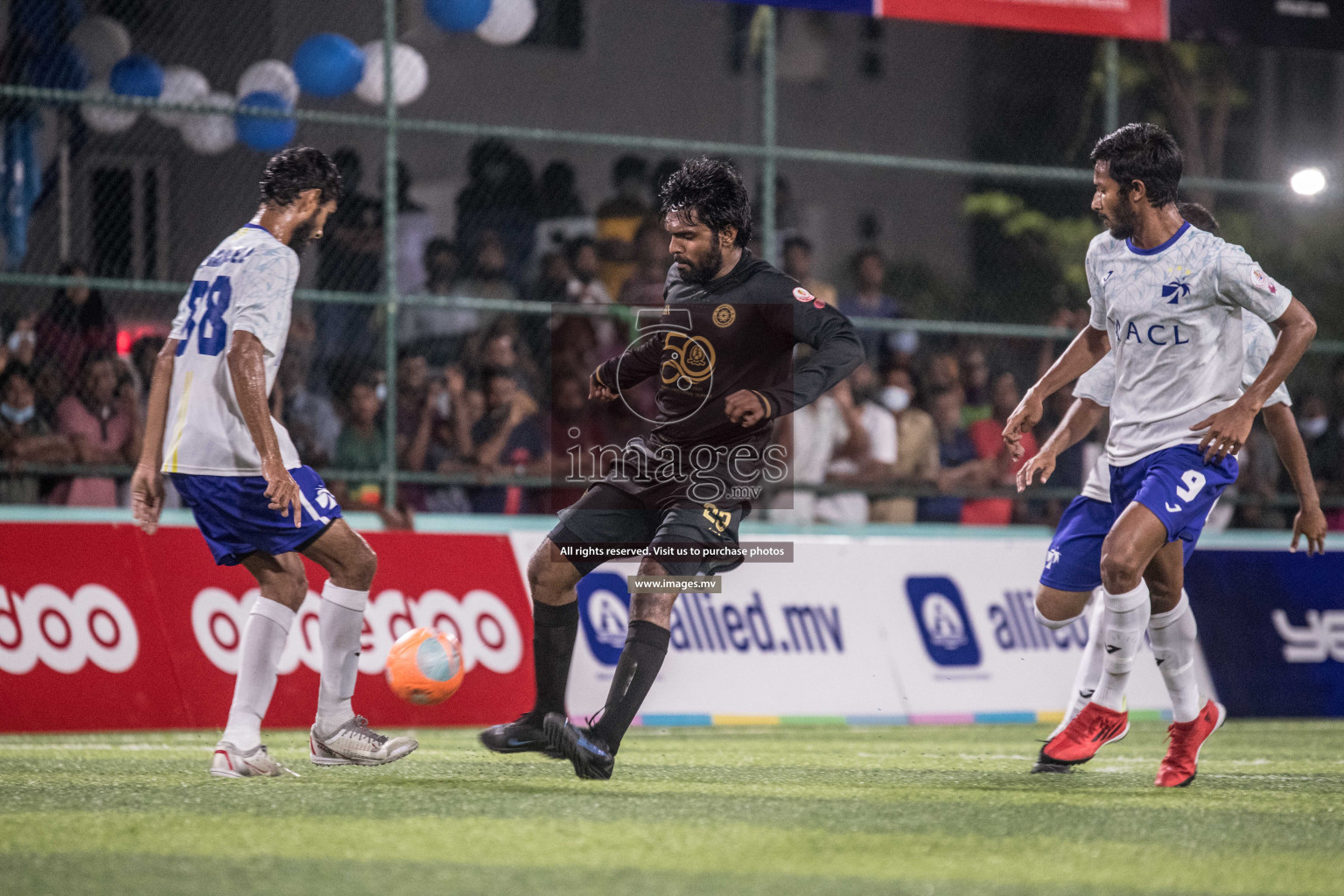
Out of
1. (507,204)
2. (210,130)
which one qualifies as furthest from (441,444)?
(507,204)

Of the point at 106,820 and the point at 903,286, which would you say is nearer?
the point at 106,820

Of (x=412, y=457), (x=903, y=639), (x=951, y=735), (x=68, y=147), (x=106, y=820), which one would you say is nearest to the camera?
(x=106, y=820)

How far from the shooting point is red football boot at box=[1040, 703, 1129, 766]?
21.7 ft

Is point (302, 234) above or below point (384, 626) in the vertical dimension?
above

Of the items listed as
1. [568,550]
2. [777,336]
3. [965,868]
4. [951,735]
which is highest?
[777,336]

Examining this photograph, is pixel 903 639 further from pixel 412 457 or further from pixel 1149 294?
pixel 1149 294

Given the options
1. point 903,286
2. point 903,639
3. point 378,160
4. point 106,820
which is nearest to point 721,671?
point 903,639

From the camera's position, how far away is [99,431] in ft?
33.2

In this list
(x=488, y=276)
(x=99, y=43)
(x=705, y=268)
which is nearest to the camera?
A: (x=705, y=268)

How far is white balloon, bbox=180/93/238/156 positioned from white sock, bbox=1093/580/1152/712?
6.88m

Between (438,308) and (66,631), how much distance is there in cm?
462

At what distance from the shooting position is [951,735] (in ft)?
31.4

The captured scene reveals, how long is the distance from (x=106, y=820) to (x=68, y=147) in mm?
8189

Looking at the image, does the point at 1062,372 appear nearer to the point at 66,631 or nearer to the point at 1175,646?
the point at 1175,646
